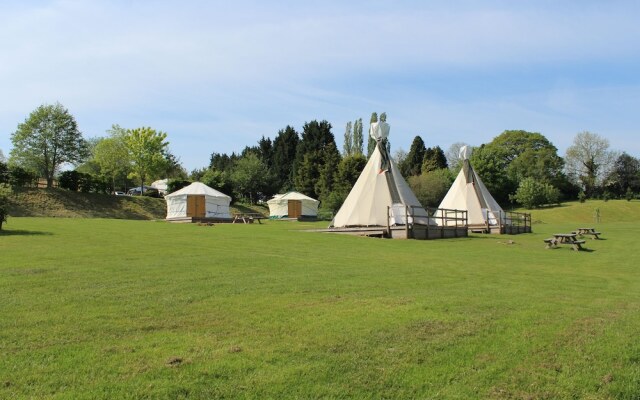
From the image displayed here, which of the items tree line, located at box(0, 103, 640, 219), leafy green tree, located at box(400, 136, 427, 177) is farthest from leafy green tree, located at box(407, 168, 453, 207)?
leafy green tree, located at box(400, 136, 427, 177)

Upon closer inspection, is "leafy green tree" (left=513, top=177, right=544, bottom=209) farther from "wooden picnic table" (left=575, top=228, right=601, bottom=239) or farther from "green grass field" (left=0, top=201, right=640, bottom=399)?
"green grass field" (left=0, top=201, right=640, bottom=399)

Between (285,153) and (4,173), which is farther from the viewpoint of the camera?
(285,153)

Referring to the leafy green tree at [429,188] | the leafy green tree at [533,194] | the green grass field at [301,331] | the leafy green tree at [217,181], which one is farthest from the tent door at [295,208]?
the green grass field at [301,331]

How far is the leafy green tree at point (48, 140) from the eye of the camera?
1655 inches

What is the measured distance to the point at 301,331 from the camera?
17.0ft

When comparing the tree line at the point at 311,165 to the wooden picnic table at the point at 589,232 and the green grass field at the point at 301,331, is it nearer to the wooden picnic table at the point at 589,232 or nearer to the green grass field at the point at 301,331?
the wooden picnic table at the point at 589,232

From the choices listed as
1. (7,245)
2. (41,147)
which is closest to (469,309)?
→ (7,245)

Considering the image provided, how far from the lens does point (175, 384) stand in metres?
3.72

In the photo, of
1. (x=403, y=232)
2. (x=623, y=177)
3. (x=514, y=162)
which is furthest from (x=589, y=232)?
(x=623, y=177)

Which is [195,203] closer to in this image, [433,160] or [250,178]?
[250,178]

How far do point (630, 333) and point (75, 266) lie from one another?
810 centimetres

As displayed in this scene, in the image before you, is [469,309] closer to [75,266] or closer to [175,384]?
[175,384]

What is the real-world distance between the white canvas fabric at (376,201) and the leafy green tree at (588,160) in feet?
199

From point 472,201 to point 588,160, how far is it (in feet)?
181
